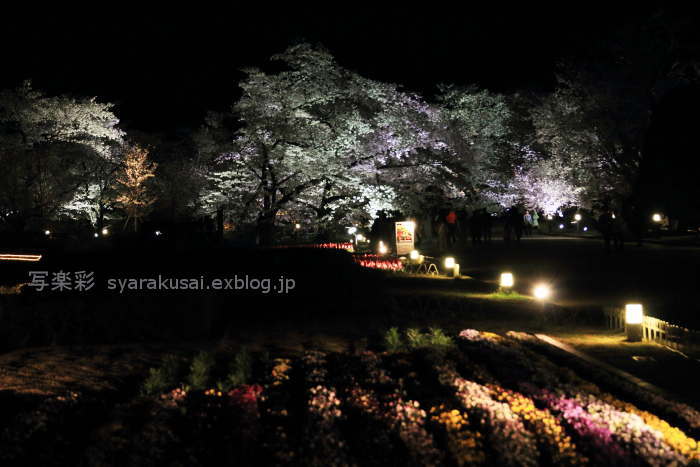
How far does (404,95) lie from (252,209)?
8.25 m

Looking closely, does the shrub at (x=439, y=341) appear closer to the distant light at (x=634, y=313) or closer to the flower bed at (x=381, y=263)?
the distant light at (x=634, y=313)

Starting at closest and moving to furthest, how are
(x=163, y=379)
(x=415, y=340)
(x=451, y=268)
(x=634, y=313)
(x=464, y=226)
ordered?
(x=163, y=379)
(x=415, y=340)
(x=634, y=313)
(x=451, y=268)
(x=464, y=226)

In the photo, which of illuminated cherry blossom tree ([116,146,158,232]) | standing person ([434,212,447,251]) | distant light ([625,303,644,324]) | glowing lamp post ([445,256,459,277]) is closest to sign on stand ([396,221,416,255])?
glowing lamp post ([445,256,459,277])

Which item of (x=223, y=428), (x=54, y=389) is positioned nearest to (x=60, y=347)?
(x=54, y=389)

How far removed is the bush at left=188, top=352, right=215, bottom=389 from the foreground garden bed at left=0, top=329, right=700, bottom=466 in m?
0.02

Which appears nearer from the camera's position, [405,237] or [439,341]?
[439,341]

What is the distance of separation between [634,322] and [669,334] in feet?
1.98

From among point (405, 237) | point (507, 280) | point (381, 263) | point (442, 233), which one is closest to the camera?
point (507, 280)

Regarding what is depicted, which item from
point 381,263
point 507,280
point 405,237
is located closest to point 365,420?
point 507,280

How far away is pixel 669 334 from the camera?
8141 mm

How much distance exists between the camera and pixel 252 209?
28.4m

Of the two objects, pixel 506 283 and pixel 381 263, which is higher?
pixel 381 263

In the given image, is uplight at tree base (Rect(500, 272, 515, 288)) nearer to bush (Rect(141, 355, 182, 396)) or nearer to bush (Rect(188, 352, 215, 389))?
bush (Rect(188, 352, 215, 389))

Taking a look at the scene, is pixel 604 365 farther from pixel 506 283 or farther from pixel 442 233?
pixel 442 233
